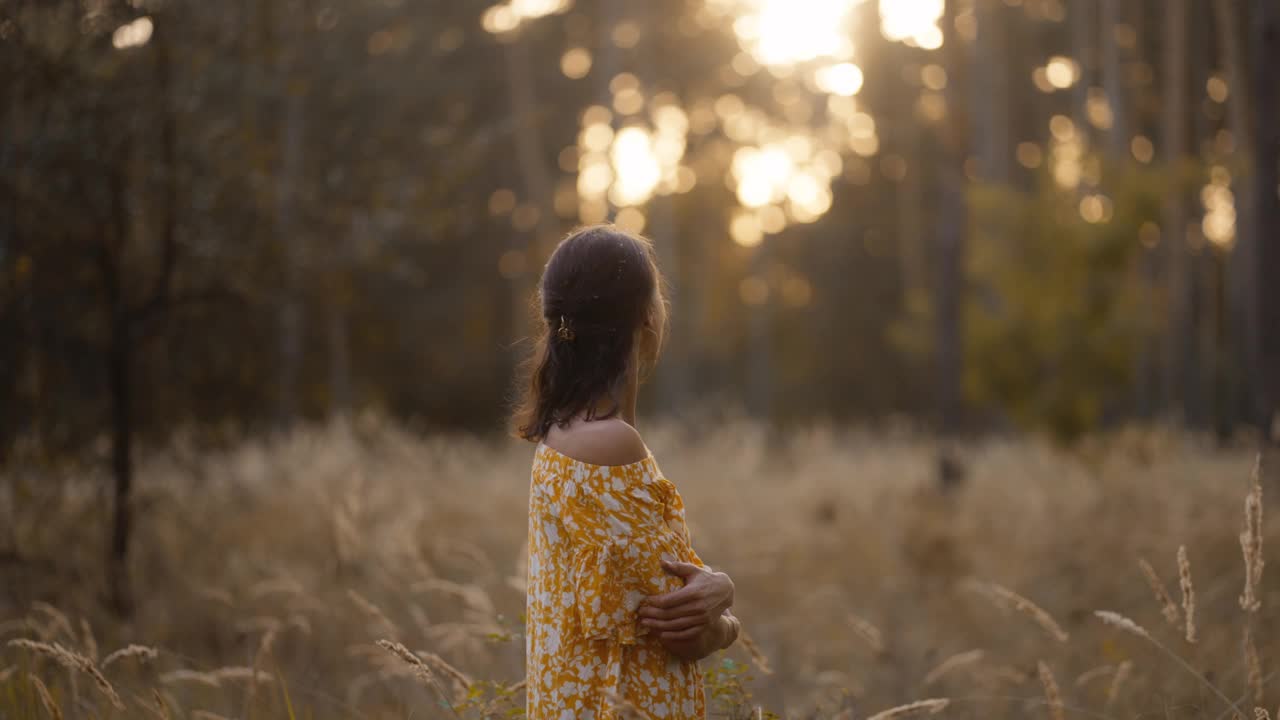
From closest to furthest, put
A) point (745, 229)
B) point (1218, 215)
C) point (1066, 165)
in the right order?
point (1066, 165) → point (1218, 215) → point (745, 229)

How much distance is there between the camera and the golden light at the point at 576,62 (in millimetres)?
25531

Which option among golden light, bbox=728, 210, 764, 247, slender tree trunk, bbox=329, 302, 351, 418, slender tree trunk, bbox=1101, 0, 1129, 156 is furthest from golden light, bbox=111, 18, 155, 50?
golden light, bbox=728, 210, 764, 247

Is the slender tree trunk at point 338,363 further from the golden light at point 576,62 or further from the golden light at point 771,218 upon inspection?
the golden light at point 771,218

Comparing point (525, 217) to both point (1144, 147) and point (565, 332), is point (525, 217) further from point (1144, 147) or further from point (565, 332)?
point (565, 332)

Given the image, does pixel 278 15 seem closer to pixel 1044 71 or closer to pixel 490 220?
pixel 490 220

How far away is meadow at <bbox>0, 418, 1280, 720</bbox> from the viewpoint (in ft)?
11.5

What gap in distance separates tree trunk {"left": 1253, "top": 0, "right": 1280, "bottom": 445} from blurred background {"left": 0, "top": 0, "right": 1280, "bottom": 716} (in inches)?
1.1

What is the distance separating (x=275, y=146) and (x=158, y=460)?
2.31 m

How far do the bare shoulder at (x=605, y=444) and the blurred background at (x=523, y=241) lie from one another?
559mm

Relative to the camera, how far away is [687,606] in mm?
2266

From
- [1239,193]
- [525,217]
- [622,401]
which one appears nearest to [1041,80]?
[525,217]

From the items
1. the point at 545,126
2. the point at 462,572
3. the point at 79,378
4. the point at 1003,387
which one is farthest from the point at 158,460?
the point at 545,126

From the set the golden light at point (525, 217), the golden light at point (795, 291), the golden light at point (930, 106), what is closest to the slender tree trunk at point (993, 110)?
the golden light at point (930, 106)

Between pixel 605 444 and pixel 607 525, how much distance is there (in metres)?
0.17
